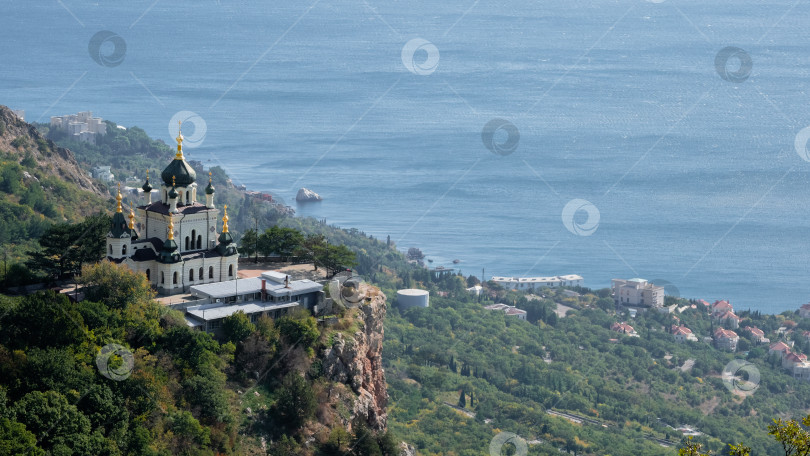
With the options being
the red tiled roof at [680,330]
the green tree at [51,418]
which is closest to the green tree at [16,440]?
the green tree at [51,418]

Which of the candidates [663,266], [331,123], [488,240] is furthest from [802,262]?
[331,123]

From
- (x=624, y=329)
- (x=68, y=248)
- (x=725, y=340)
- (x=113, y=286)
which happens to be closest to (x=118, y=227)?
(x=68, y=248)

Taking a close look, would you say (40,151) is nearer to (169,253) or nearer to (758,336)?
(169,253)

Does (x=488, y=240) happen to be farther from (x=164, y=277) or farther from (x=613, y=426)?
(x=164, y=277)

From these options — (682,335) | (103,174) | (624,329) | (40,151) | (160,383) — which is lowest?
(160,383)

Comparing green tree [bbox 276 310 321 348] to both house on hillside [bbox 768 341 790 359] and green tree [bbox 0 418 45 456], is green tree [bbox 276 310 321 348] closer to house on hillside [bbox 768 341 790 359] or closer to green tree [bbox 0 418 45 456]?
green tree [bbox 0 418 45 456]

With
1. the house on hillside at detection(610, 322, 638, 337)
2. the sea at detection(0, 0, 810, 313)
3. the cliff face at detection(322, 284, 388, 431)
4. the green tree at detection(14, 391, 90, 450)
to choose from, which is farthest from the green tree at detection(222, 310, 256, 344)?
the sea at detection(0, 0, 810, 313)
